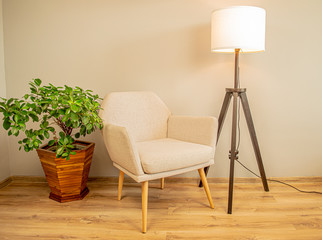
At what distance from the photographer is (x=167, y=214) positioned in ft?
5.84

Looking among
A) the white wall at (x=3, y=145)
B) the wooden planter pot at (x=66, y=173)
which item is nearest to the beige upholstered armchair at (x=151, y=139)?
the wooden planter pot at (x=66, y=173)

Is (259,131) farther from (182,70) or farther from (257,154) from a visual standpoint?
(182,70)

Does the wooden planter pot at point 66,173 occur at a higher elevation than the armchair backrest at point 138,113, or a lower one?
lower

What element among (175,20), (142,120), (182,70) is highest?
(175,20)

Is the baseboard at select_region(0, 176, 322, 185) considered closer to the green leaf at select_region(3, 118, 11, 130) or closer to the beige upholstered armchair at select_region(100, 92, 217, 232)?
the beige upholstered armchair at select_region(100, 92, 217, 232)

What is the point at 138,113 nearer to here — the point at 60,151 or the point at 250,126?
the point at 60,151

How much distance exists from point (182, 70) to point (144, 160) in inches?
41.3

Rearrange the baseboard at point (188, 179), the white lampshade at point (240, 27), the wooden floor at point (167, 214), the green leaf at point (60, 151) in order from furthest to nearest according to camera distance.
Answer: the baseboard at point (188, 179) → the green leaf at point (60, 151) → the white lampshade at point (240, 27) → the wooden floor at point (167, 214)

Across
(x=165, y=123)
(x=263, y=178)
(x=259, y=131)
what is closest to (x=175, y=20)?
(x=165, y=123)

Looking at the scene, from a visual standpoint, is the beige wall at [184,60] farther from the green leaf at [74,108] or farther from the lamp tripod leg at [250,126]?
the green leaf at [74,108]

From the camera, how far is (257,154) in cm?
208

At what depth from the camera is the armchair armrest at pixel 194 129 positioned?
1.83 meters

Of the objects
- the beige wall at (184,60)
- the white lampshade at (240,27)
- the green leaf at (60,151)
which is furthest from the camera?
the beige wall at (184,60)

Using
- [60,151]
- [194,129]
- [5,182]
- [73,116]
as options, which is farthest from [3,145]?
[194,129]
